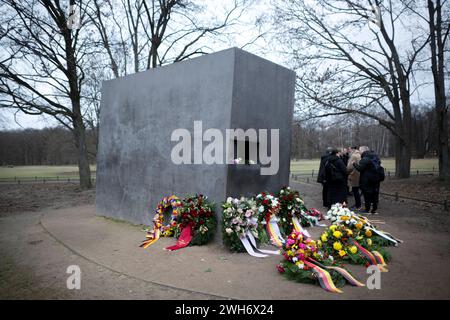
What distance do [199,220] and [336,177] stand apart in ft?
14.9

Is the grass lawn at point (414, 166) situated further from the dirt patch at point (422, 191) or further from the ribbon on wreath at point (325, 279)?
the ribbon on wreath at point (325, 279)

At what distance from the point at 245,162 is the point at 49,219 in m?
6.67

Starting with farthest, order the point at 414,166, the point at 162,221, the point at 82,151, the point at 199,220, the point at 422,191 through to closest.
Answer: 1. the point at 414,166
2. the point at 82,151
3. the point at 422,191
4. the point at 162,221
5. the point at 199,220

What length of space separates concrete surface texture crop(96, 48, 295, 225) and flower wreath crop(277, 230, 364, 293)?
6.88ft

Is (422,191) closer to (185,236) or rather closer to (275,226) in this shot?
(275,226)

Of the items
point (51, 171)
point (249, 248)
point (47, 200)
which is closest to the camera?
point (249, 248)

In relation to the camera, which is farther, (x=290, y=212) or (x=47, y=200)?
(x=47, y=200)

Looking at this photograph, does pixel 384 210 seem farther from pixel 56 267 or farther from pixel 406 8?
pixel 406 8

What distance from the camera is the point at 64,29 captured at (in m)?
15.2

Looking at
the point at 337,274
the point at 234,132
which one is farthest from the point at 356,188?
the point at 337,274

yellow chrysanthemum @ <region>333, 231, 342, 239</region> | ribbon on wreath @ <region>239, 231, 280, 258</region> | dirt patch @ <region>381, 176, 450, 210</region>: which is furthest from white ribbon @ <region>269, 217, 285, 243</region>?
dirt patch @ <region>381, 176, 450, 210</region>

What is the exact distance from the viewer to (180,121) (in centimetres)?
756

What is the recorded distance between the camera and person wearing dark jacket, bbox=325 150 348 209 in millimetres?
8734

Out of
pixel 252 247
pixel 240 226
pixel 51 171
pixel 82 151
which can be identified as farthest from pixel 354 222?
pixel 51 171
